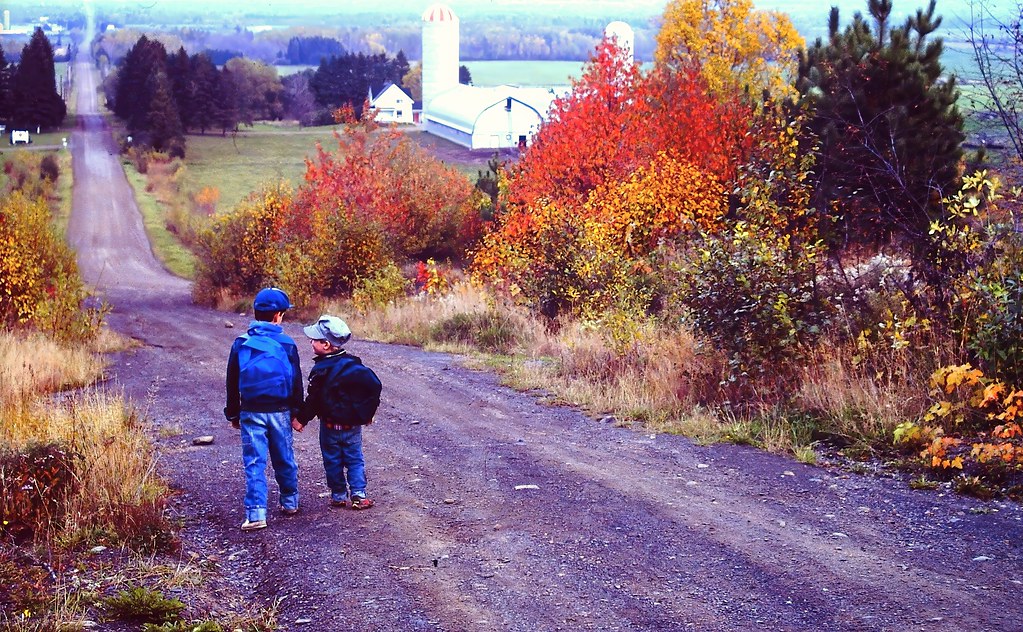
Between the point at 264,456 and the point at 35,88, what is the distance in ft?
276

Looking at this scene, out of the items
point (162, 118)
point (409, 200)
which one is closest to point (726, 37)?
point (409, 200)

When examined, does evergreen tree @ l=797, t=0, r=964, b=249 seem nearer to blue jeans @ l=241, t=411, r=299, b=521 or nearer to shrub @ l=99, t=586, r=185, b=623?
blue jeans @ l=241, t=411, r=299, b=521

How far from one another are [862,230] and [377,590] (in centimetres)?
933

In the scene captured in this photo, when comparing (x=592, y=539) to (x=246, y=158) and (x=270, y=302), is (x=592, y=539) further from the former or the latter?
(x=246, y=158)

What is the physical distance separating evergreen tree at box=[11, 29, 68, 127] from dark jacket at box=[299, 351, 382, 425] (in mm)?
79452

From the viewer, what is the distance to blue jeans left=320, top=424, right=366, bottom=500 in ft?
24.1

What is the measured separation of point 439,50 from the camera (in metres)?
103

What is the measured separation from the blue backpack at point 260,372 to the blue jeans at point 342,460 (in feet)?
1.48

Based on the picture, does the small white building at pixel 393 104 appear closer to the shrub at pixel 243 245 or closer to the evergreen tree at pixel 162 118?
the evergreen tree at pixel 162 118

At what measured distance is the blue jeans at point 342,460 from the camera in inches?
289

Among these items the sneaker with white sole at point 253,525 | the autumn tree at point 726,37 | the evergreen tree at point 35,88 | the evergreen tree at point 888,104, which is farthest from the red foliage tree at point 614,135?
the evergreen tree at point 35,88

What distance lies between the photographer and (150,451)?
28.4ft

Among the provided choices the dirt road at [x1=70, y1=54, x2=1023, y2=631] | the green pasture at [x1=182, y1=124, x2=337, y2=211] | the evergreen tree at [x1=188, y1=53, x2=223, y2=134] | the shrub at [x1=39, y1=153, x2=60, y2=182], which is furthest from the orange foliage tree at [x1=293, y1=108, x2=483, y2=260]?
the evergreen tree at [x1=188, y1=53, x2=223, y2=134]

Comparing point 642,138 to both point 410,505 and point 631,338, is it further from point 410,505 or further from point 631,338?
point 410,505
